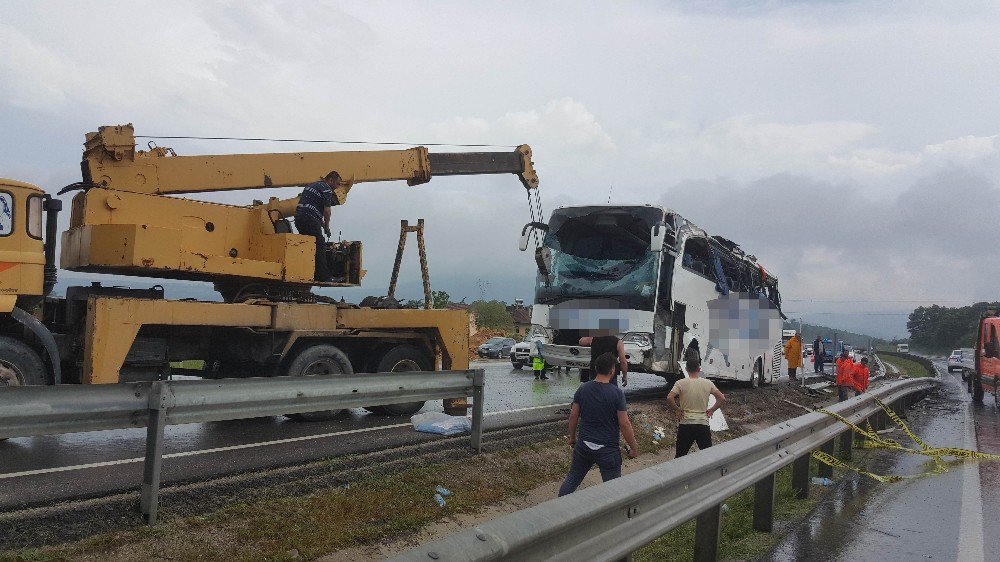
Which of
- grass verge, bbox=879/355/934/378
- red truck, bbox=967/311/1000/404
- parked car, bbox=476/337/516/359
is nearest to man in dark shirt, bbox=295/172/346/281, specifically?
red truck, bbox=967/311/1000/404

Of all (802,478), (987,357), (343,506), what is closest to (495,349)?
(987,357)

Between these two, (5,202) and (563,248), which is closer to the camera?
(5,202)

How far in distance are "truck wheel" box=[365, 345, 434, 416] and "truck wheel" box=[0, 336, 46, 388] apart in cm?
424

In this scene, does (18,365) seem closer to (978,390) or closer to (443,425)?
(443,425)

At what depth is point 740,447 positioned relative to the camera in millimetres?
5711

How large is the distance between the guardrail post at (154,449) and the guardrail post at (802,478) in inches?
240

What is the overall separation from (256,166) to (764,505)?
27.1ft

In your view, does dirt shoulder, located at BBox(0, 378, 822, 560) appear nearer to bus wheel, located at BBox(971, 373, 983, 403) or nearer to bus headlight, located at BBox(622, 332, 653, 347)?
bus headlight, located at BBox(622, 332, 653, 347)

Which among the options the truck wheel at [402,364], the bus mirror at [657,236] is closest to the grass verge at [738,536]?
the truck wheel at [402,364]

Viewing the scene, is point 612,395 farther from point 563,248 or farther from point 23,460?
point 563,248

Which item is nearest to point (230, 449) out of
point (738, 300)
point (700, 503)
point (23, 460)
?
point (23, 460)

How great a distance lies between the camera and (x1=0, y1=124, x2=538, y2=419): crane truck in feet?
26.7

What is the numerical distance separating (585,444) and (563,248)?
8829 millimetres

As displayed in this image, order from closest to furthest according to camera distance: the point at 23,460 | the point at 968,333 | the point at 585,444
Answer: the point at 585,444
the point at 23,460
the point at 968,333
